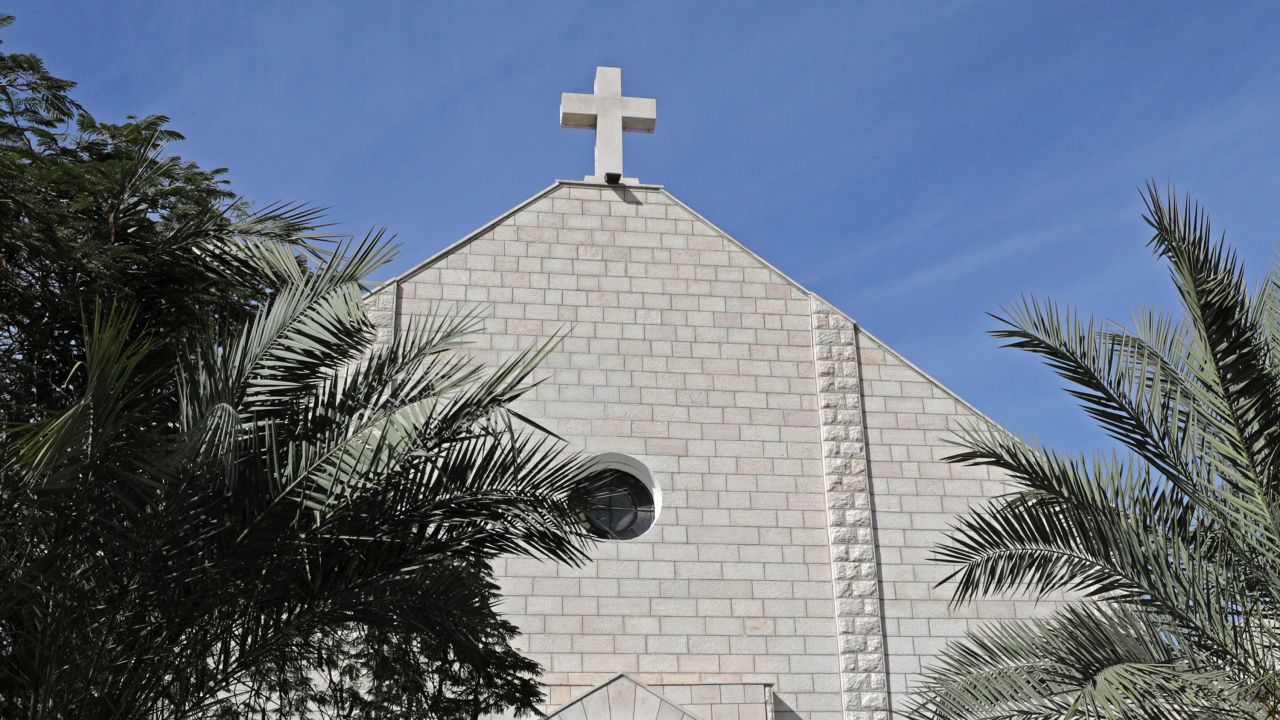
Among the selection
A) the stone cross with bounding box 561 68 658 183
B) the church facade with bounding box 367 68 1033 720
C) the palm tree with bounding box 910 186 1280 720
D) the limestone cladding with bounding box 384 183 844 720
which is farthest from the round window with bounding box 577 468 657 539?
the palm tree with bounding box 910 186 1280 720

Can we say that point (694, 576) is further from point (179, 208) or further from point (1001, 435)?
point (179, 208)

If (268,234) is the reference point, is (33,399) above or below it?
below

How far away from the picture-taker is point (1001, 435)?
8188mm

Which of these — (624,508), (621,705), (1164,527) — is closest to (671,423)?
(624,508)

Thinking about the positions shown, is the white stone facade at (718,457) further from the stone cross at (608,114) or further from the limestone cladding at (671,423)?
the stone cross at (608,114)

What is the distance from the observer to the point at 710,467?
1366 centimetres

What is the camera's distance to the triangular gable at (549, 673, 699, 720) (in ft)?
38.5

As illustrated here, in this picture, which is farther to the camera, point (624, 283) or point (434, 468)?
point (624, 283)

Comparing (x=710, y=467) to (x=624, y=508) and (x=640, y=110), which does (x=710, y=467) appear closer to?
(x=624, y=508)

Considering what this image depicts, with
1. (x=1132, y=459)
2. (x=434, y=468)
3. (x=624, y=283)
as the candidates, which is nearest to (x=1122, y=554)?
(x=1132, y=459)

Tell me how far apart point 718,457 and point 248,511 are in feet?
25.5

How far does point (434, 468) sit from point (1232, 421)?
14.4ft

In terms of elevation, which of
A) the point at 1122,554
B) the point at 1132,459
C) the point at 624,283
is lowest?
the point at 1122,554

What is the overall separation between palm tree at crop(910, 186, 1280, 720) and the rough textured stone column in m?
5.16
